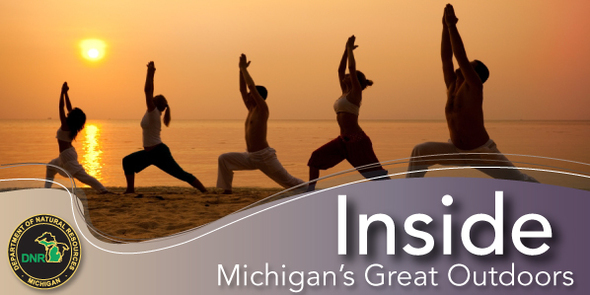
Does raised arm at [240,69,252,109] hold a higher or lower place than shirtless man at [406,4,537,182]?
higher

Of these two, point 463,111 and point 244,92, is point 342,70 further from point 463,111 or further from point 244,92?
point 463,111

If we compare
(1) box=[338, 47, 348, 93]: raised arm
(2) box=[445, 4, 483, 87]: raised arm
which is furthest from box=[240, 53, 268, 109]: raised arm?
(2) box=[445, 4, 483, 87]: raised arm

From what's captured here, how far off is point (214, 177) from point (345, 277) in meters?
9.38

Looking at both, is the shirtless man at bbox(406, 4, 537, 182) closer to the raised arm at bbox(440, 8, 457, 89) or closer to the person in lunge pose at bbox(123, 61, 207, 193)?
the raised arm at bbox(440, 8, 457, 89)

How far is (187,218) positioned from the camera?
6.53m

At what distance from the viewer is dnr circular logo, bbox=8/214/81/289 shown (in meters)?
3.62

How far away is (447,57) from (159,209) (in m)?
3.71

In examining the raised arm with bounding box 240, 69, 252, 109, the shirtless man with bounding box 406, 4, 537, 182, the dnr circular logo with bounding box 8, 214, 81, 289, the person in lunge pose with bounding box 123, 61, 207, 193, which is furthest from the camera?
the person in lunge pose with bounding box 123, 61, 207, 193

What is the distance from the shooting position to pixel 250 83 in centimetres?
794

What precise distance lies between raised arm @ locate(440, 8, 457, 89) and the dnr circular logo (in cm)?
376

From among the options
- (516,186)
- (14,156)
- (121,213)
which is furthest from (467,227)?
(14,156)

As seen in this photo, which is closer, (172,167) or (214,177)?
(172,167)

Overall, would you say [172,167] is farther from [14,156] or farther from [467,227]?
[14,156]

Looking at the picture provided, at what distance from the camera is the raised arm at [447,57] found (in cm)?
577
